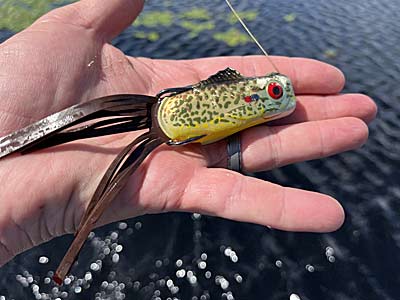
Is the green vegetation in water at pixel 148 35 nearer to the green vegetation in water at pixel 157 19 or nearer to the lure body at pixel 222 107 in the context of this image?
the green vegetation in water at pixel 157 19

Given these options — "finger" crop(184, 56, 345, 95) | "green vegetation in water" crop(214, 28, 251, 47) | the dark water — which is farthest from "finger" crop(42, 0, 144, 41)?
"green vegetation in water" crop(214, 28, 251, 47)

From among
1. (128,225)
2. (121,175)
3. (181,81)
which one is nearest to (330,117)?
(181,81)

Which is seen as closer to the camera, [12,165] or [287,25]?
[12,165]

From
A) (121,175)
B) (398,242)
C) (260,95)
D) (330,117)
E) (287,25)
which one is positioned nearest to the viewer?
(121,175)

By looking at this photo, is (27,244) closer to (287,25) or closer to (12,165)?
(12,165)

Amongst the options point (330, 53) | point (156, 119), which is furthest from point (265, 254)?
point (330, 53)

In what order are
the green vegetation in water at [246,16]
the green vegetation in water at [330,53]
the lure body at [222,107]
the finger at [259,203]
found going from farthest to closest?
the green vegetation in water at [246,16] → the green vegetation in water at [330,53] → the lure body at [222,107] → the finger at [259,203]

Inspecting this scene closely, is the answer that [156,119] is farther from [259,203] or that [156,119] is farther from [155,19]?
[155,19]

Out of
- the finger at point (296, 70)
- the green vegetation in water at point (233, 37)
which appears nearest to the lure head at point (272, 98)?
the finger at point (296, 70)
